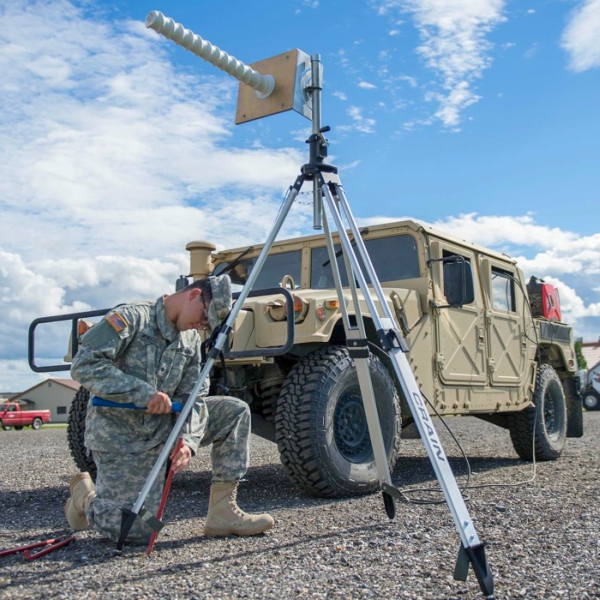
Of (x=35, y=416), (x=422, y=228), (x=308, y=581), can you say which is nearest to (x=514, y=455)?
(x=422, y=228)

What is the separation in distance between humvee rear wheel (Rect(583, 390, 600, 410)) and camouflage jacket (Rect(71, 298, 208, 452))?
23.1m

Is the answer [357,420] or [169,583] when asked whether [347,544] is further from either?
[357,420]

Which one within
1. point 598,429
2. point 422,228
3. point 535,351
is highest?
point 422,228

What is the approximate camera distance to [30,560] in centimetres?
308

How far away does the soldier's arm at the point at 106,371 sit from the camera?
316 centimetres

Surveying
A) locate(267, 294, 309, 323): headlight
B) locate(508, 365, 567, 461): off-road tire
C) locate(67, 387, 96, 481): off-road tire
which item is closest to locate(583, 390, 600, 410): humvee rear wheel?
locate(508, 365, 567, 461): off-road tire

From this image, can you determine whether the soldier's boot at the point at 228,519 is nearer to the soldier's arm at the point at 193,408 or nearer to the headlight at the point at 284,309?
the soldier's arm at the point at 193,408

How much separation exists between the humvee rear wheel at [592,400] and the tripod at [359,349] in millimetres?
22554

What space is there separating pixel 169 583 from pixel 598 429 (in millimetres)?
11606

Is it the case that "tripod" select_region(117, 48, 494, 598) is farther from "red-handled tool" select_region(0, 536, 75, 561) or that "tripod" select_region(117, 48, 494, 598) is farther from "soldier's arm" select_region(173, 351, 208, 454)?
"red-handled tool" select_region(0, 536, 75, 561)

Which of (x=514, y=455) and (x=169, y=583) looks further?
(x=514, y=455)

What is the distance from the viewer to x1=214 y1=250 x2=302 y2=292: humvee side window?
6.29m

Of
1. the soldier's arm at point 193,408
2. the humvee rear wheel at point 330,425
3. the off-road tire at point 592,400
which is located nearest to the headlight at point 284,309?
the humvee rear wheel at point 330,425

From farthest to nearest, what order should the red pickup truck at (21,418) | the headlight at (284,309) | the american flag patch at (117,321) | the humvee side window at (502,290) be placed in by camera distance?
1. the red pickup truck at (21,418)
2. the humvee side window at (502,290)
3. the headlight at (284,309)
4. the american flag patch at (117,321)
